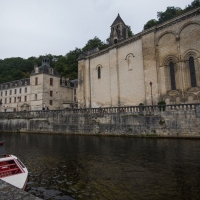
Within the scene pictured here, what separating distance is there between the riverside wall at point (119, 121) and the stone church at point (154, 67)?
6.05 m

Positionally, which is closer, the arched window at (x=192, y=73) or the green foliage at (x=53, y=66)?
the arched window at (x=192, y=73)

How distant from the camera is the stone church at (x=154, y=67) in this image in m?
19.3

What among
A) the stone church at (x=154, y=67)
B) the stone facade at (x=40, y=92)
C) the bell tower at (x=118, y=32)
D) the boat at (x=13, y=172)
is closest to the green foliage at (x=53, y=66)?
the stone facade at (x=40, y=92)

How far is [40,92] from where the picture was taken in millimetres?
35469

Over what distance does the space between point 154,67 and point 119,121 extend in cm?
957

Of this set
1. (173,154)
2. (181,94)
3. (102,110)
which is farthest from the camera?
(181,94)

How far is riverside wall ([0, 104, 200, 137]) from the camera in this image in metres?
13.9

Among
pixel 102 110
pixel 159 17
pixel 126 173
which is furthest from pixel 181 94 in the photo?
pixel 159 17

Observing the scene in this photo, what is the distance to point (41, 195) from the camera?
15.8 feet

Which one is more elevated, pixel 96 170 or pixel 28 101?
pixel 28 101

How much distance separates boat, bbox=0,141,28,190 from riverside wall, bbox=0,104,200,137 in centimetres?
1163

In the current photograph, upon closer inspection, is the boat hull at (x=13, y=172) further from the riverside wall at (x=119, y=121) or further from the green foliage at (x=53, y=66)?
the green foliage at (x=53, y=66)

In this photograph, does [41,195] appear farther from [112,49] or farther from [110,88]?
[112,49]

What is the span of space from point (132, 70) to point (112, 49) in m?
5.59
